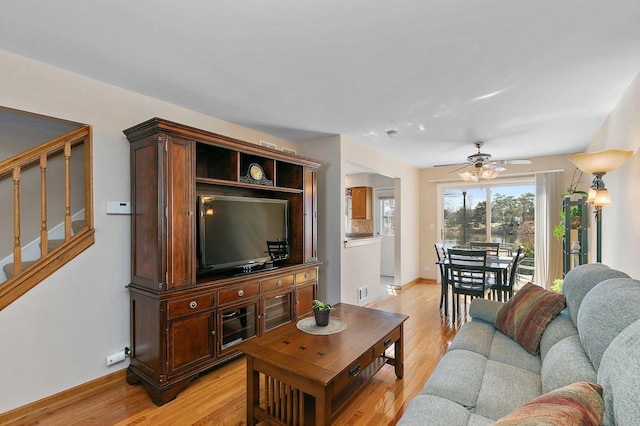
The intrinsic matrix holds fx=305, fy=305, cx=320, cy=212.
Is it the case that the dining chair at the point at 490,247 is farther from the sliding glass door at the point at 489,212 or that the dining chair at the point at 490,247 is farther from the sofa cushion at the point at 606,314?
the sofa cushion at the point at 606,314

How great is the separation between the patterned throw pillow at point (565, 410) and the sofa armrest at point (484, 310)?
151 centimetres

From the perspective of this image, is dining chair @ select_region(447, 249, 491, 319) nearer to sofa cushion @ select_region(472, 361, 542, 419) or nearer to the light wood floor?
the light wood floor

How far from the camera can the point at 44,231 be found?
7.36 ft

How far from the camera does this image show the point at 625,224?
267 centimetres

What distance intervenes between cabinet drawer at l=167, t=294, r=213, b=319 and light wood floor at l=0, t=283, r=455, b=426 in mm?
613

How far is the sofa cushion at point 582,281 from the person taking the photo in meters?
1.77

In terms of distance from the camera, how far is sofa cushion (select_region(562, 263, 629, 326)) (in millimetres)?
1766

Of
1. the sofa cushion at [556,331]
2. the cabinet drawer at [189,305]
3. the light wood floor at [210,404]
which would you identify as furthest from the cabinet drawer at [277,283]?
the sofa cushion at [556,331]

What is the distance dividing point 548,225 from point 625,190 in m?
2.83

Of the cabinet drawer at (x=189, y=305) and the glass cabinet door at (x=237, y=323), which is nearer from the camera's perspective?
the cabinet drawer at (x=189, y=305)

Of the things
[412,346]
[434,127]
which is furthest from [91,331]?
[434,127]

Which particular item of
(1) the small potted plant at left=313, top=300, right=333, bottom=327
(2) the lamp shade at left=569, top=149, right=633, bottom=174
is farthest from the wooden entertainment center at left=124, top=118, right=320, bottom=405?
A: (2) the lamp shade at left=569, top=149, right=633, bottom=174

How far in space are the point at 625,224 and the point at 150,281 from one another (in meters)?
4.03

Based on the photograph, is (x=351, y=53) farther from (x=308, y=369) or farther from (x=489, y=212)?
(x=489, y=212)
